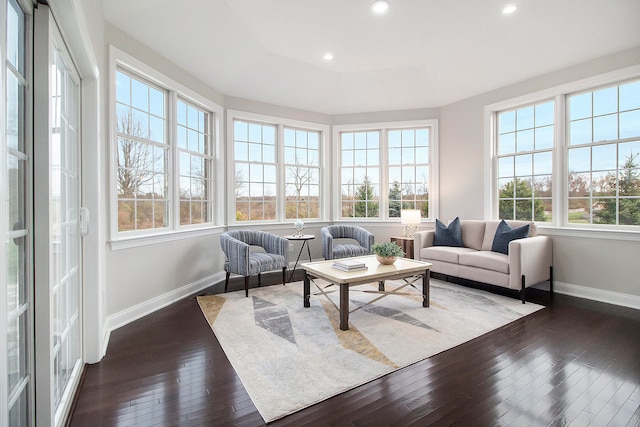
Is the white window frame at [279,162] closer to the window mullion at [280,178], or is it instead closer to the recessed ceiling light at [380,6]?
the window mullion at [280,178]

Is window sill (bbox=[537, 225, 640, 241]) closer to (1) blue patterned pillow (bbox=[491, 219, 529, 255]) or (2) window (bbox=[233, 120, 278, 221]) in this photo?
(1) blue patterned pillow (bbox=[491, 219, 529, 255])

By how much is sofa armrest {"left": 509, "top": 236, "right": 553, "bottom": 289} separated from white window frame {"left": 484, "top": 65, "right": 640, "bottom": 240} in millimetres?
368

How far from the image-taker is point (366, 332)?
2.87 metres

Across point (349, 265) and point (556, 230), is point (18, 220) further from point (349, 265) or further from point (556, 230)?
point (556, 230)

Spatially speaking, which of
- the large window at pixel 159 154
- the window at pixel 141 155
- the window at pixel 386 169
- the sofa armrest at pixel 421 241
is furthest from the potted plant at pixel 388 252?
the window at pixel 141 155

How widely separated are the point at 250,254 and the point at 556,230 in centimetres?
410

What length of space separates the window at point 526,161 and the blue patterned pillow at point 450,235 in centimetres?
74

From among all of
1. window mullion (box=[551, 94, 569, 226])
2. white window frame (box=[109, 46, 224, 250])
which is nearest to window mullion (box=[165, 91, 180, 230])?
white window frame (box=[109, 46, 224, 250])

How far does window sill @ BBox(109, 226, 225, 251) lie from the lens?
10.3 feet

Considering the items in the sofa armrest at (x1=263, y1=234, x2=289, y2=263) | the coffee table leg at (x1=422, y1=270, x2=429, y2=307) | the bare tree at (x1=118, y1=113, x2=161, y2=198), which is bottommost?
the coffee table leg at (x1=422, y1=270, x2=429, y2=307)

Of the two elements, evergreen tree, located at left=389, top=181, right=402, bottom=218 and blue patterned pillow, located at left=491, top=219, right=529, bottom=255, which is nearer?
blue patterned pillow, located at left=491, top=219, right=529, bottom=255

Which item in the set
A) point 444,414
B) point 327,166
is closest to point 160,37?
point 327,166

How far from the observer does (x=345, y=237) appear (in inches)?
218

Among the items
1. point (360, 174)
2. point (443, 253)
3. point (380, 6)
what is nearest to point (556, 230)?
point (443, 253)
